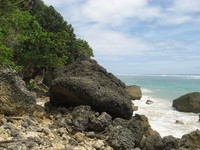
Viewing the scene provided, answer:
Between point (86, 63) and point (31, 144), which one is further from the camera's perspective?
point (86, 63)

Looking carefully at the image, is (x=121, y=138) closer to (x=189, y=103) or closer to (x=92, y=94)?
(x=92, y=94)

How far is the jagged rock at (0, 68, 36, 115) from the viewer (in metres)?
11.7

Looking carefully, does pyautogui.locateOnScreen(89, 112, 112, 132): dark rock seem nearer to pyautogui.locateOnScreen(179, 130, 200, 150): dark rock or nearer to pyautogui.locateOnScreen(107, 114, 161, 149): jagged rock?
pyautogui.locateOnScreen(107, 114, 161, 149): jagged rock

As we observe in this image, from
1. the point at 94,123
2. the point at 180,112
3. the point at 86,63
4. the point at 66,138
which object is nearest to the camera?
the point at 66,138

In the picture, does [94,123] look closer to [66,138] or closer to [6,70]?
[66,138]


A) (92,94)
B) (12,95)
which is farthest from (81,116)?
(12,95)

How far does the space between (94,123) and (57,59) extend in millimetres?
10613

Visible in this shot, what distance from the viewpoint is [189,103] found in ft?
94.3

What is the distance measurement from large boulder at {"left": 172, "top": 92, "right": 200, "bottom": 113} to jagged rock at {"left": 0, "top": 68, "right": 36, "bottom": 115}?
1864 centimetres

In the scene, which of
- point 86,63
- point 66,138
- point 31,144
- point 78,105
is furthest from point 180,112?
point 31,144

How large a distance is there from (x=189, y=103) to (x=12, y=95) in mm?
19472

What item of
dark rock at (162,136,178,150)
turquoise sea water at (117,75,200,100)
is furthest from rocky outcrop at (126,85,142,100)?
dark rock at (162,136,178,150)

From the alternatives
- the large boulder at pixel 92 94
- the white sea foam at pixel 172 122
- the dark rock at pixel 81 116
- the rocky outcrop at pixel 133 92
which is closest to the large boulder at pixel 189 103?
the white sea foam at pixel 172 122

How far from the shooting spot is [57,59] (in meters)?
22.9
